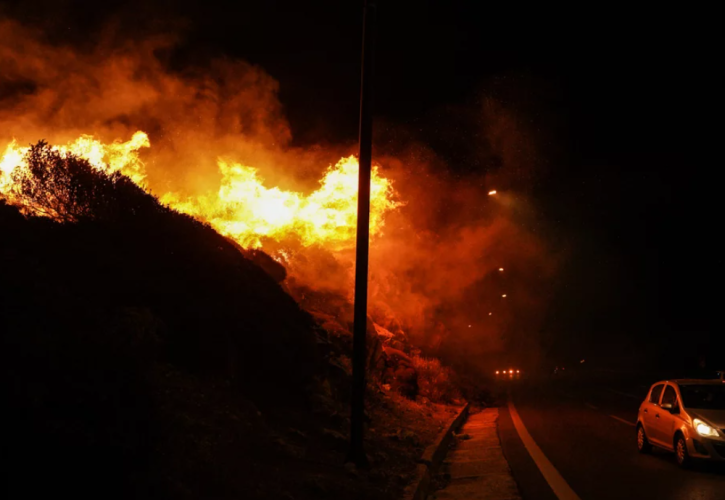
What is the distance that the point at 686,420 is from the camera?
9898 mm

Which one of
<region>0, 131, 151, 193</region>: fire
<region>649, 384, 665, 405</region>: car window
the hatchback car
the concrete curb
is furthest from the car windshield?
<region>0, 131, 151, 193</region>: fire

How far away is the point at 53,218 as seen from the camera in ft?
34.8

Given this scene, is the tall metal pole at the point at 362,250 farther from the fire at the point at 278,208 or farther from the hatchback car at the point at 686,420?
→ the fire at the point at 278,208

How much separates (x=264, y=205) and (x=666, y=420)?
44.0 ft

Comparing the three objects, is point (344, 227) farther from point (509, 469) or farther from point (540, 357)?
point (540, 357)

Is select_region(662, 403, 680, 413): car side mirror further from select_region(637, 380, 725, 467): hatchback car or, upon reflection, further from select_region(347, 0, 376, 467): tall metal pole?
select_region(347, 0, 376, 467): tall metal pole

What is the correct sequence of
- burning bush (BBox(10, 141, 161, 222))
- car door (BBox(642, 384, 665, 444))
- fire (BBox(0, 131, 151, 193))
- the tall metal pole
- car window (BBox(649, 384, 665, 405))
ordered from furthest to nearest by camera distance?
fire (BBox(0, 131, 151, 193))
car window (BBox(649, 384, 665, 405))
car door (BBox(642, 384, 665, 444))
burning bush (BBox(10, 141, 161, 222))
the tall metal pole

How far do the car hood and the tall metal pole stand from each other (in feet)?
17.3

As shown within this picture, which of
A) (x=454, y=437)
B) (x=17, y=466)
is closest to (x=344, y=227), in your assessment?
(x=454, y=437)

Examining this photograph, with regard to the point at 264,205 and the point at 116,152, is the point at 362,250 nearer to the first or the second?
the point at 264,205

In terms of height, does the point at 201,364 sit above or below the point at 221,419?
above

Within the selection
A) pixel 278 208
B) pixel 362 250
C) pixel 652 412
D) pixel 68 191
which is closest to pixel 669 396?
pixel 652 412

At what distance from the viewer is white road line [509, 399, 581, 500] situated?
27.0 feet

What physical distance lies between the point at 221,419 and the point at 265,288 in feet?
15.3
